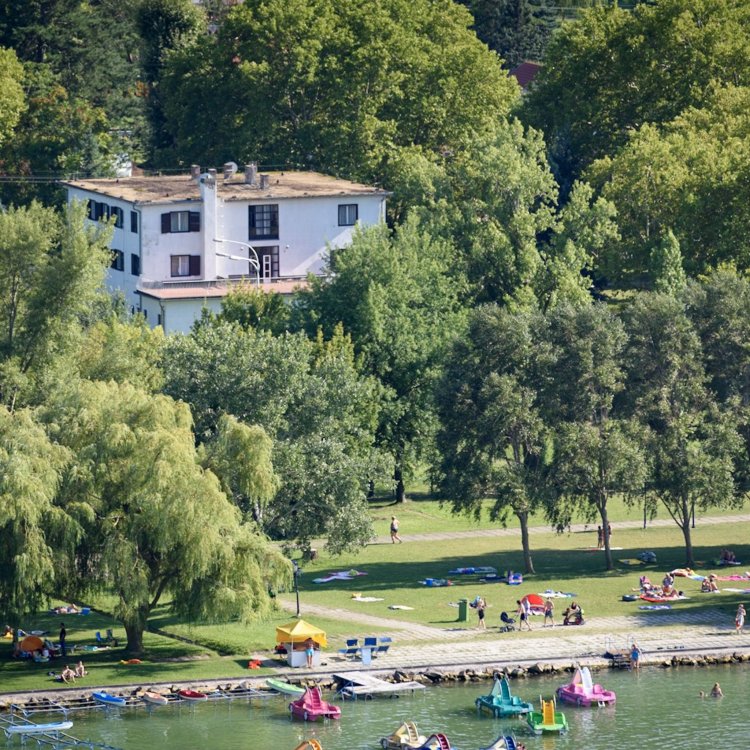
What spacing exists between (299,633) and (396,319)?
111ft

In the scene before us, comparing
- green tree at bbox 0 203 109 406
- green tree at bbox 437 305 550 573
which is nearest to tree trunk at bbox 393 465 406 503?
green tree at bbox 437 305 550 573

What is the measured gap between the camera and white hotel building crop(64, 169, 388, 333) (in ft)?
443

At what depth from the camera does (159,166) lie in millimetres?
168000

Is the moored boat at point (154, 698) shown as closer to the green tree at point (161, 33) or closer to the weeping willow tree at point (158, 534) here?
the weeping willow tree at point (158, 534)

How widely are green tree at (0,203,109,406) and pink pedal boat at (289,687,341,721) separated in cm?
2903

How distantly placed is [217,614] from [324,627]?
8208 mm

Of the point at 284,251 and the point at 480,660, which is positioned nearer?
the point at 480,660

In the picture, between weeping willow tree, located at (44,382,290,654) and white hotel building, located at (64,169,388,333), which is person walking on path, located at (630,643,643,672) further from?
white hotel building, located at (64,169,388,333)

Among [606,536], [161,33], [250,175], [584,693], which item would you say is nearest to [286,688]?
[584,693]

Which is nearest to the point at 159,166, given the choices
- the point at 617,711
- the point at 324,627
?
the point at 324,627

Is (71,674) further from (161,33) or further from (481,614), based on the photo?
(161,33)

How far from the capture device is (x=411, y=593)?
307ft

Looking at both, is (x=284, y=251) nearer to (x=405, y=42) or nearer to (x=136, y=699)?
(x=405, y=42)

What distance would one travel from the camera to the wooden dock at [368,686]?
78.8 m
